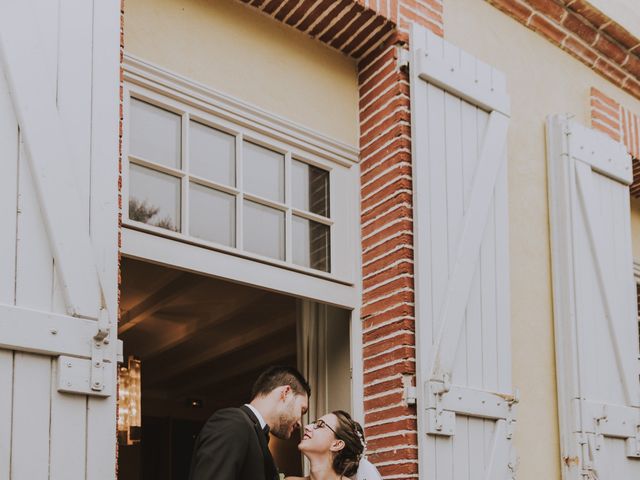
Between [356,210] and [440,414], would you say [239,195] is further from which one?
[440,414]

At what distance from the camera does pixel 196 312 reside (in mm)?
8125

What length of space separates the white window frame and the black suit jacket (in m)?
0.98

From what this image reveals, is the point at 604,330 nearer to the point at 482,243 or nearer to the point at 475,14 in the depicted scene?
the point at 482,243

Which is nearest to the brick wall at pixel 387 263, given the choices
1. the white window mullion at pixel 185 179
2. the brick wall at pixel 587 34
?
the white window mullion at pixel 185 179

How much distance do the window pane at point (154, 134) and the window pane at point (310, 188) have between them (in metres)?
0.79

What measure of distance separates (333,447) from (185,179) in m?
1.46

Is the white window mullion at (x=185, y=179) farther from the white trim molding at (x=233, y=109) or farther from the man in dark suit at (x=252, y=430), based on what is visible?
the man in dark suit at (x=252, y=430)

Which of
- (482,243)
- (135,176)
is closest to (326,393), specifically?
(482,243)

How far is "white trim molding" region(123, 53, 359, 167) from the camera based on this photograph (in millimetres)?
4820

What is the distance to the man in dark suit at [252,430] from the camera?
12.6ft

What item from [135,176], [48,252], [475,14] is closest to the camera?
[48,252]

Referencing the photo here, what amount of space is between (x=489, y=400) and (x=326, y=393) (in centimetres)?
88

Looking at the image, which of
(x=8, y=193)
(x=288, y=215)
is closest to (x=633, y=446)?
(x=288, y=215)

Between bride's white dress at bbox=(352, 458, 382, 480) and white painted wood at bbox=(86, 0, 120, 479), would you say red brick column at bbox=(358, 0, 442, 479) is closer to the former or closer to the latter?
bride's white dress at bbox=(352, 458, 382, 480)
